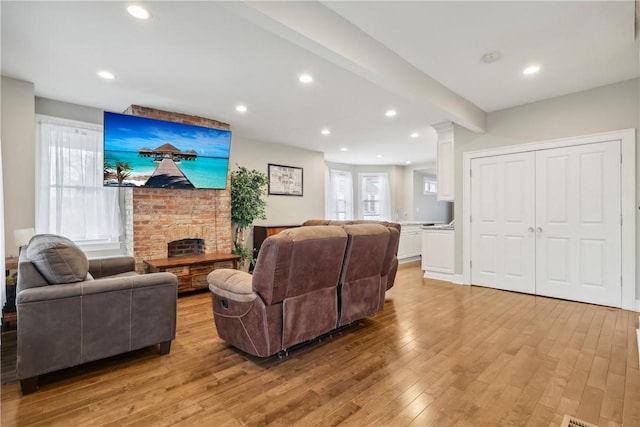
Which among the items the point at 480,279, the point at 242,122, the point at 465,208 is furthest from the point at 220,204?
the point at 480,279

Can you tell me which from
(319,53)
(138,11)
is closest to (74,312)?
(138,11)

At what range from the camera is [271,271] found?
7.20ft

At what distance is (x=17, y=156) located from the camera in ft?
11.3

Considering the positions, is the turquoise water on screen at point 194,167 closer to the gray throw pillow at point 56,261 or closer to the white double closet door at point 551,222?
the gray throw pillow at point 56,261

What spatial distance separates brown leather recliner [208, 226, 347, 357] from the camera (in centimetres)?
222

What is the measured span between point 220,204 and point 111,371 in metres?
3.23

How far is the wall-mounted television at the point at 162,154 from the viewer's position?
4090mm

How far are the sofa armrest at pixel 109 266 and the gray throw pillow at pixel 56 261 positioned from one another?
4.04 feet

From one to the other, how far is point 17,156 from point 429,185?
32.5 ft

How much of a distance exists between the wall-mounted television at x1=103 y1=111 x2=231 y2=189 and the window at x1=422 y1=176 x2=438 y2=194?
711cm

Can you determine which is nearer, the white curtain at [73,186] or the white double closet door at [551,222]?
the white double closet door at [551,222]

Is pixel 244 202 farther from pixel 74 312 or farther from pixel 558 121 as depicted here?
pixel 558 121

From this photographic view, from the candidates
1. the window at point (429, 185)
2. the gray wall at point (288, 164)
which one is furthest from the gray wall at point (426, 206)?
the gray wall at point (288, 164)

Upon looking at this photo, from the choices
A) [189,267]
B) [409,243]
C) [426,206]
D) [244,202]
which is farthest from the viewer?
[426,206]
